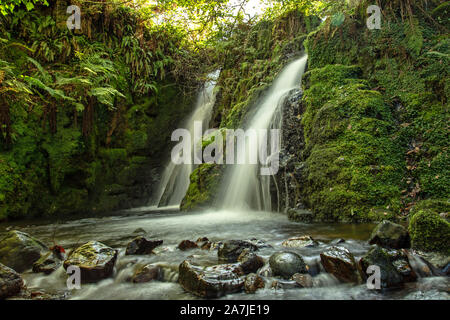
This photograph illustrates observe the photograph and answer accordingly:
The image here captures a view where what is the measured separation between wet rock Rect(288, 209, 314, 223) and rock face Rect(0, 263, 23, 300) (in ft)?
13.2

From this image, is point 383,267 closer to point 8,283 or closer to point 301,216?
point 301,216

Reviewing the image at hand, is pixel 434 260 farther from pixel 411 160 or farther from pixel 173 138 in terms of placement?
pixel 173 138

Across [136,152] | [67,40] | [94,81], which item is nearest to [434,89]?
[94,81]

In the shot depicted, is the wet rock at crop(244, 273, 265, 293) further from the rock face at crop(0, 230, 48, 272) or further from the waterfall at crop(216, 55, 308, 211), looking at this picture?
the waterfall at crop(216, 55, 308, 211)

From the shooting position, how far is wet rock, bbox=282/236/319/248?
3.17 meters

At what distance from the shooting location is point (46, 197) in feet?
27.7

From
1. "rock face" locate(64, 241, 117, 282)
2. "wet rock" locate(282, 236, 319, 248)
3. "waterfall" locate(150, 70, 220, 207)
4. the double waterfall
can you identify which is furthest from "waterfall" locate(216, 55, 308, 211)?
"rock face" locate(64, 241, 117, 282)

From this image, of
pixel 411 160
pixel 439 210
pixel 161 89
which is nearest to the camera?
pixel 439 210

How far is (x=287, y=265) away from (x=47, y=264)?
2570mm

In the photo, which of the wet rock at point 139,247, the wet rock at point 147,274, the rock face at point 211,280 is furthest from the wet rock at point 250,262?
the wet rock at point 139,247

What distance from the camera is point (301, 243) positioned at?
10.6 feet

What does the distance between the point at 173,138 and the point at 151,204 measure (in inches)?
115
